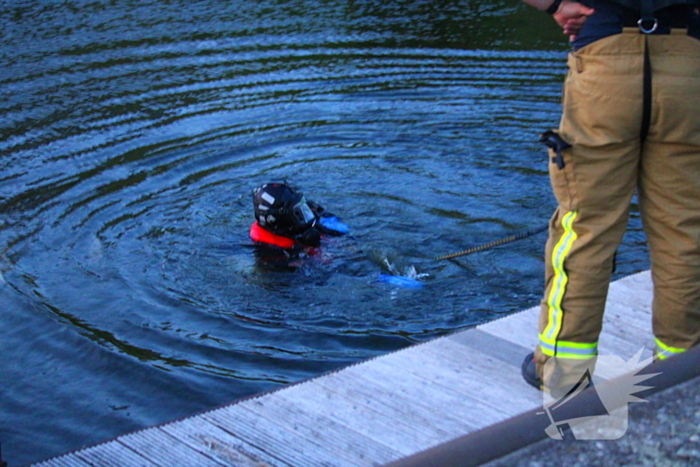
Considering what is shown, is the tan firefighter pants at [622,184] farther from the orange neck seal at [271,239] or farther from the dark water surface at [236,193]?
the orange neck seal at [271,239]

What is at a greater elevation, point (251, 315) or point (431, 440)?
point (431, 440)

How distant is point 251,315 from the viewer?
6.07 metres

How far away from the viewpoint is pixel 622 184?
292 cm

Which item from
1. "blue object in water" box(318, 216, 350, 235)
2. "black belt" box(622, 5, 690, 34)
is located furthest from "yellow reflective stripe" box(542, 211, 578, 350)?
"blue object in water" box(318, 216, 350, 235)

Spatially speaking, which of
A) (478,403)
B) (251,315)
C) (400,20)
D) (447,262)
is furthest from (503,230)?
(400,20)

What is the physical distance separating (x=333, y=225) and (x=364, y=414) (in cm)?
393

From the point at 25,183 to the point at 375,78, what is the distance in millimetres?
5530

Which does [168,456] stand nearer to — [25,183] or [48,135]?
[25,183]

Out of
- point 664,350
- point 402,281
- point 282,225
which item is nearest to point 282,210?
point 282,225

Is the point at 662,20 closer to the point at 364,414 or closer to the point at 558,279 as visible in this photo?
the point at 558,279

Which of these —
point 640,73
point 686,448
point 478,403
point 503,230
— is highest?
point 640,73

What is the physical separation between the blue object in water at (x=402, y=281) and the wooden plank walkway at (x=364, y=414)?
2415mm

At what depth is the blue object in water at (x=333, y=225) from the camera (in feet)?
23.4

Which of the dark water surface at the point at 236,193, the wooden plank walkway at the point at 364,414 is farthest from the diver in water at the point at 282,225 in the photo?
the wooden plank walkway at the point at 364,414
